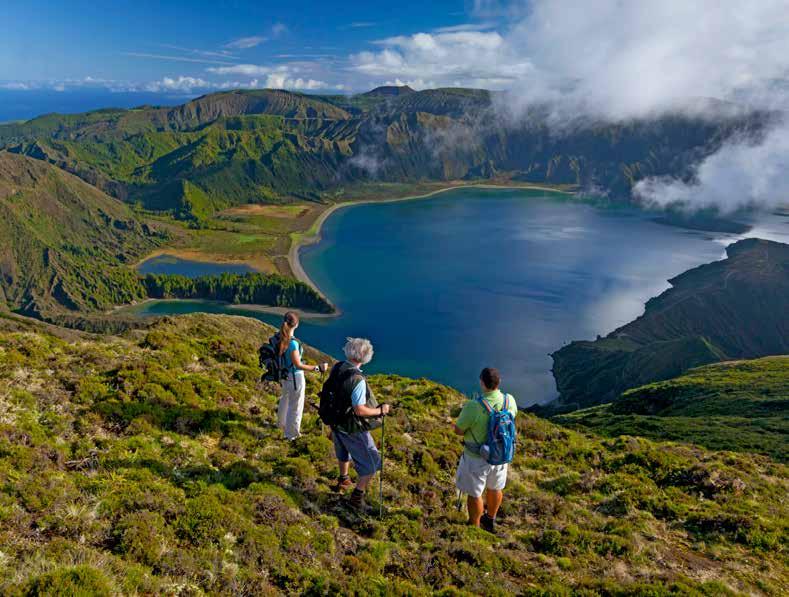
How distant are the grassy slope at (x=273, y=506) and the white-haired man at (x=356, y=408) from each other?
1435 millimetres

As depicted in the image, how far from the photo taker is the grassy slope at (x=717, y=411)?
30.3 m

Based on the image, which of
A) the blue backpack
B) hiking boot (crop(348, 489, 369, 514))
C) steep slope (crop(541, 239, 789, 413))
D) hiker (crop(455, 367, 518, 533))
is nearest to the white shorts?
→ hiker (crop(455, 367, 518, 533))

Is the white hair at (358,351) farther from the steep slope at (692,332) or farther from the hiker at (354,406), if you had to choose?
the steep slope at (692,332)

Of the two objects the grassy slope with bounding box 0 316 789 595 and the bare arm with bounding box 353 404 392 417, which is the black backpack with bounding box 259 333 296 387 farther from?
the bare arm with bounding box 353 404 392 417

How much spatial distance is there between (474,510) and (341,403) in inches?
165

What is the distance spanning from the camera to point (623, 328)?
442ft

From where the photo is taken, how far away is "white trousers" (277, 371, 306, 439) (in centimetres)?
1264

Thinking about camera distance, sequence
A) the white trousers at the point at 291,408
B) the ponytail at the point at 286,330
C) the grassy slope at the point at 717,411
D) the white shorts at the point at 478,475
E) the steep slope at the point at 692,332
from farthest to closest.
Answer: the steep slope at the point at 692,332 → the grassy slope at the point at 717,411 → the white trousers at the point at 291,408 → the ponytail at the point at 286,330 → the white shorts at the point at 478,475

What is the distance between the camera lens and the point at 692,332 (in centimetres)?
13775

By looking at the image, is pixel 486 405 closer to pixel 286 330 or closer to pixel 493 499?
pixel 493 499

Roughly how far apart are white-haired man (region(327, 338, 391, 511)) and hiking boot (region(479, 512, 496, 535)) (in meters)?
3.08

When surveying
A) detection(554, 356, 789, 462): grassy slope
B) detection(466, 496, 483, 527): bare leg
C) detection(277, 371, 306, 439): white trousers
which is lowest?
detection(554, 356, 789, 462): grassy slope

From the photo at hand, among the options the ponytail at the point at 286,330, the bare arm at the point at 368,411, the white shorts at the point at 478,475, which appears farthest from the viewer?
the ponytail at the point at 286,330

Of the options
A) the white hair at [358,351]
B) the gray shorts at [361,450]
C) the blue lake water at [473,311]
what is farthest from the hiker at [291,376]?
the blue lake water at [473,311]
